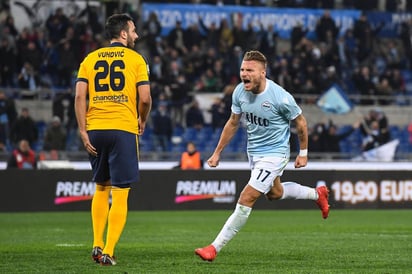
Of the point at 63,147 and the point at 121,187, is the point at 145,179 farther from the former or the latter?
the point at 121,187

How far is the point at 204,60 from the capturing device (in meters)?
29.1

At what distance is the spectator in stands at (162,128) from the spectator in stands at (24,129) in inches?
127

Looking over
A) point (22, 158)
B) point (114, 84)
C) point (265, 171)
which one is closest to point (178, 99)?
point (22, 158)

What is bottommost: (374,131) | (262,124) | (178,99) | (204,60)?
(374,131)

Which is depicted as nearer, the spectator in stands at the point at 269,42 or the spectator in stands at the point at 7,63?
the spectator in stands at the point at 7,63

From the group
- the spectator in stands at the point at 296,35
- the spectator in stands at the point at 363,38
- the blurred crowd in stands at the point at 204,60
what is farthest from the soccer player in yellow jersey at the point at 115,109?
the spectator in stands at the point at 363,38

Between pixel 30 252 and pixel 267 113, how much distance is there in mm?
3265

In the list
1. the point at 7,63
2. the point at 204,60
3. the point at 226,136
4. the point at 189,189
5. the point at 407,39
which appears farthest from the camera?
the point at 407,39

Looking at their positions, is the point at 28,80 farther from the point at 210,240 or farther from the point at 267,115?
the point at 267,115

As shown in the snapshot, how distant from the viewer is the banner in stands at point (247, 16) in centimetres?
3111

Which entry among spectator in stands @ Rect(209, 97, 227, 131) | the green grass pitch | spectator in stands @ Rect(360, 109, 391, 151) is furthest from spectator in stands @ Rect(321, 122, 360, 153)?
the green grass pitch

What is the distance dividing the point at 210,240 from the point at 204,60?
15774 millimetres

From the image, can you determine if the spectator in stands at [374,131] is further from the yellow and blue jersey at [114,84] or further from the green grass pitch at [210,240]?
the yellow and blue jersey at [114,84]

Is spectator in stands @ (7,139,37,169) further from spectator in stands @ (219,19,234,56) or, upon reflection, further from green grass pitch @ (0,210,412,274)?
spectator in stands @ (219,19,234,56)
